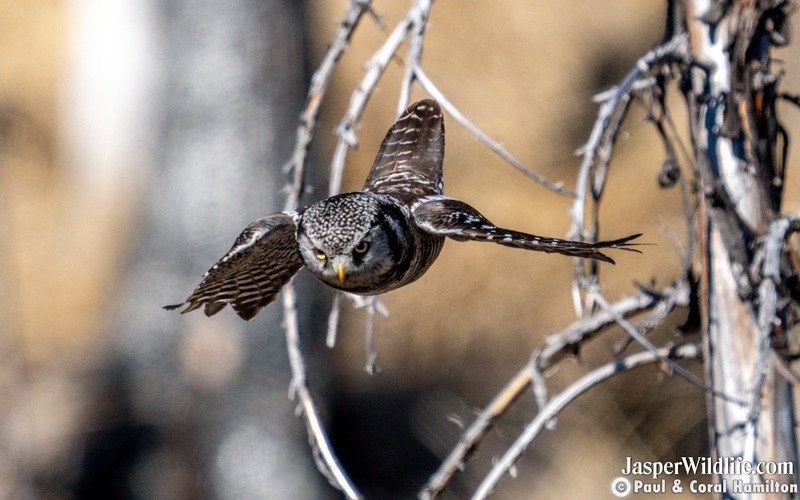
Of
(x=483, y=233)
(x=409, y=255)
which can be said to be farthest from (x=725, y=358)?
(x=483, y=233)

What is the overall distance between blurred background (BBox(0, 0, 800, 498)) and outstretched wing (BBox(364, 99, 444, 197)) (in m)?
3.30

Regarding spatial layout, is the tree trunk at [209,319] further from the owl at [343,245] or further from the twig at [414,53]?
the twig at [414,53]

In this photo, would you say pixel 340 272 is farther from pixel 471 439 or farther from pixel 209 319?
pixel 209 319

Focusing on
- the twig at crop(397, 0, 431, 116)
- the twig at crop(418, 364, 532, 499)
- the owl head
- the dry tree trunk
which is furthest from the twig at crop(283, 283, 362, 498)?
the dry tree trunk

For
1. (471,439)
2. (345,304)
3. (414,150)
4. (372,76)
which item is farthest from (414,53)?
(345,304)

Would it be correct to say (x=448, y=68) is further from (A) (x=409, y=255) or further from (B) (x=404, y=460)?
(A) (x=409, y=255)

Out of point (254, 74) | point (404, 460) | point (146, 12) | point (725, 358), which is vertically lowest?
point (404, 460)

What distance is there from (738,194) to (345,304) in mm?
4216

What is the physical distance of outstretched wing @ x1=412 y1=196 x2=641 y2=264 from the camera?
1.93 metres

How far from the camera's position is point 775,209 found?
10.1 ft

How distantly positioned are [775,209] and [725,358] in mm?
501

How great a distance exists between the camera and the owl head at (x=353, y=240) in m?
2.60

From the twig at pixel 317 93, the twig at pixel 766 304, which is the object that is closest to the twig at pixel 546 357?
the twig at pixel 766 304

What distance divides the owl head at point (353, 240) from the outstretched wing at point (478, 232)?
0.09m
